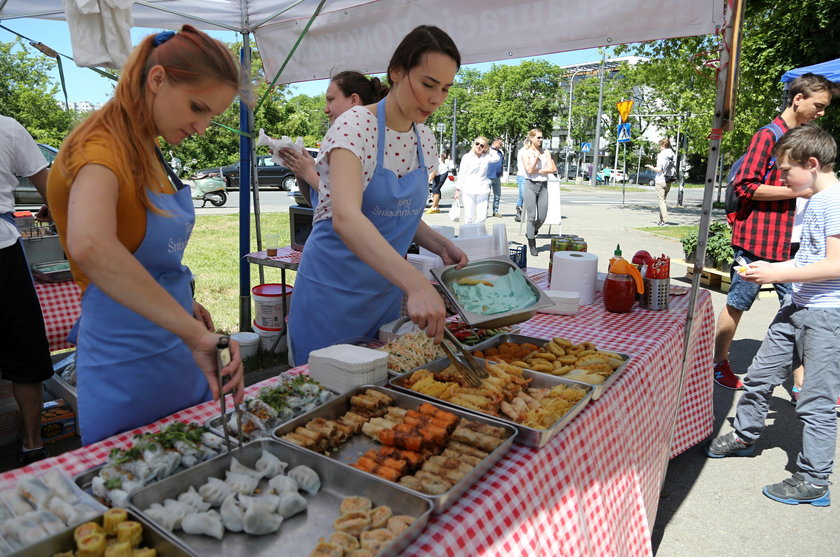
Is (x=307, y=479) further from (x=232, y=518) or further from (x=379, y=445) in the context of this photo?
(x=379, y=445)

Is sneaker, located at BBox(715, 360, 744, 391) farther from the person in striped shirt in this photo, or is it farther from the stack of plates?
the stack of plates

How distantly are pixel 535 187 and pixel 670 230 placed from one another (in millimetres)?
4452

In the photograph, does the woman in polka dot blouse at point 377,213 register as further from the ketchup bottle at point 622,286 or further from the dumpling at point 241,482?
the ketchup bottle at point 622,286

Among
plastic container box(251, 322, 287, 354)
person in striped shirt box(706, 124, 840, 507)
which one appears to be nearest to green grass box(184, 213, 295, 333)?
plastic container box(251, 322, 287, 354)

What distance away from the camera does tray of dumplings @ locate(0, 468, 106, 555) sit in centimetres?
90

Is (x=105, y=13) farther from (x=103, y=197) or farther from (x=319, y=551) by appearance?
(x=319, y=551)

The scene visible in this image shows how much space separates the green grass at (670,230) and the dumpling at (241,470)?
10.9 metres

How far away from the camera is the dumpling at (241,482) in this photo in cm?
109

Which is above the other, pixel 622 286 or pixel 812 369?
pixel 622 286

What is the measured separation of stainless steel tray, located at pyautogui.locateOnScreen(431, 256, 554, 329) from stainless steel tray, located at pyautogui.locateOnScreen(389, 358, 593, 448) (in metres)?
0.16

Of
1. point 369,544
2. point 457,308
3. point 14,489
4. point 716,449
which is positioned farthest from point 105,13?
point 716,449

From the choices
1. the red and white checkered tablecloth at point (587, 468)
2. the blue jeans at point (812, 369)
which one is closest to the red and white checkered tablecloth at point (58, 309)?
the red and white checkered tablecloth at point (587, 468)

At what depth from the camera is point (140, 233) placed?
4.42ft

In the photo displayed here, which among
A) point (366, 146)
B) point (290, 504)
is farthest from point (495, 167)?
point (290, 504)
